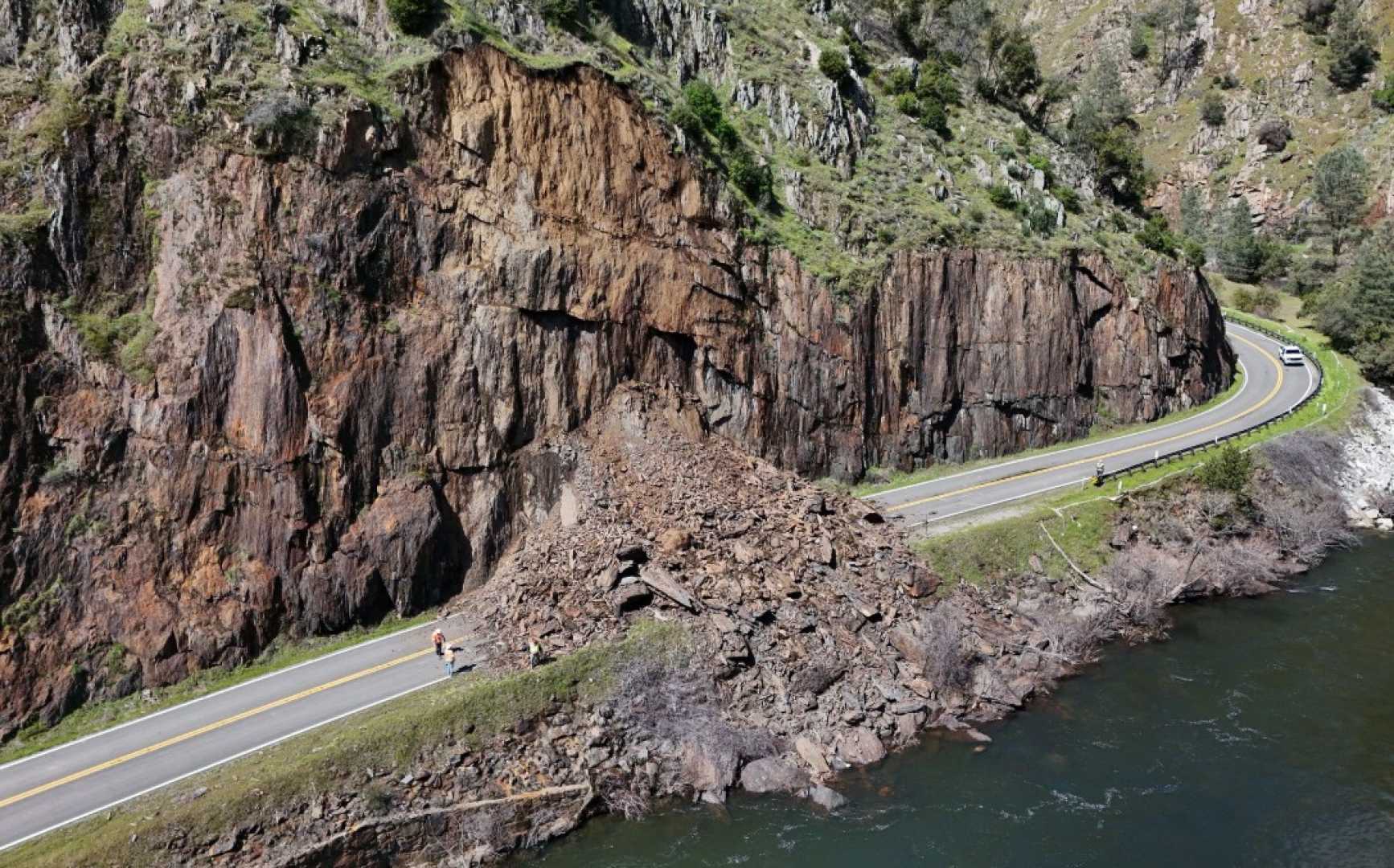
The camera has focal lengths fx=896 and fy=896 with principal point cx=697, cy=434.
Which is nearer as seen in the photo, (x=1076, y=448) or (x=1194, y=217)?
(x=1076, y=448)

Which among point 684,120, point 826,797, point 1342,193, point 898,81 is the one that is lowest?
point 826,797

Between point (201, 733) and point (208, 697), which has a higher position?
point (208, 697)

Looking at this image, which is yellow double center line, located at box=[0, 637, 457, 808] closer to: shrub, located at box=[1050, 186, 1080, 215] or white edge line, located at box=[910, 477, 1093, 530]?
white edge line, located at box=[910, 477, 1093, 530]

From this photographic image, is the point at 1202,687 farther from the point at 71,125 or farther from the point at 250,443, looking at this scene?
the point at 71,125

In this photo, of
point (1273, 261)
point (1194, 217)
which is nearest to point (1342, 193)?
point (1273, 261)

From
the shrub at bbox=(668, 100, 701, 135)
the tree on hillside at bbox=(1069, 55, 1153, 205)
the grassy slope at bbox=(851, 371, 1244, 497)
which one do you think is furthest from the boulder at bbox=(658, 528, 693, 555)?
the tree on hillside at bbox=(1069, 55, 1153, 205)

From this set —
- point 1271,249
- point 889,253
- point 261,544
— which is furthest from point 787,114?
point 1271,249

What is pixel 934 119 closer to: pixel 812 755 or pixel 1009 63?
pixel 1009 63

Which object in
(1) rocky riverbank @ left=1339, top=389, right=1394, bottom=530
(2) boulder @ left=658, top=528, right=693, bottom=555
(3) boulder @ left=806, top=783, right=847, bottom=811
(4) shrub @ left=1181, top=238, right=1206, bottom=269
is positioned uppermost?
(4) shrub @ left=1181, top=238, right=1206, bottom=269
